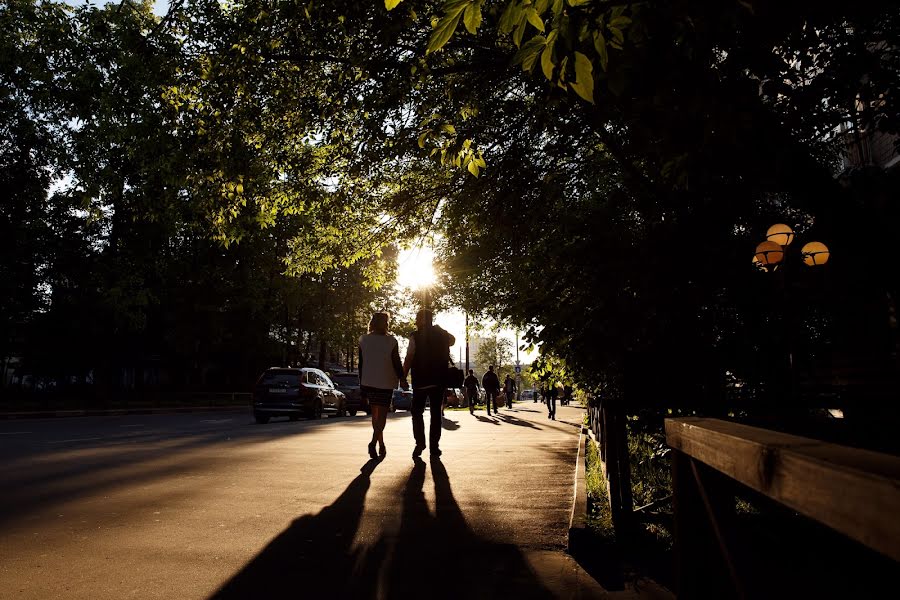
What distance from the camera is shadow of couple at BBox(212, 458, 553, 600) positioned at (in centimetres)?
359

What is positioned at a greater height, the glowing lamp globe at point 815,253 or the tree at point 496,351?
the tree at point 496,351

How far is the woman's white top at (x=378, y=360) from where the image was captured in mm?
9148

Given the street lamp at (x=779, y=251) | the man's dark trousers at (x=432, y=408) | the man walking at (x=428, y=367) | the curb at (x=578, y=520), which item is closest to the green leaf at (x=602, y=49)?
the curb at (x=578, y=520)

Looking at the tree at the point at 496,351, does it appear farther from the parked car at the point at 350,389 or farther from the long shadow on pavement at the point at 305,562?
the long shadow on pavement at the point at 305,562

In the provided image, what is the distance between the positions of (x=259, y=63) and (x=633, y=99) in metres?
5.36

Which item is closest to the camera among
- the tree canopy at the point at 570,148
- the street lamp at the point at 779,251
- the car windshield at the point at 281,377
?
the tree canopy at the point at 570,148

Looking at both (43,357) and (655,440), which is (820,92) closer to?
(655,440)

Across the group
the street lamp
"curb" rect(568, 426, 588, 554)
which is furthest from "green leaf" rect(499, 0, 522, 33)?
the street lamp

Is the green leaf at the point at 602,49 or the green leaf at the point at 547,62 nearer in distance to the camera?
the green leaf at the point at 547,62

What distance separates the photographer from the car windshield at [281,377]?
65.7ft

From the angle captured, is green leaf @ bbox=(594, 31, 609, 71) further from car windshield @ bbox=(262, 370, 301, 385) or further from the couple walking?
car windshield @ bbox=(262, 370, 301, 385)

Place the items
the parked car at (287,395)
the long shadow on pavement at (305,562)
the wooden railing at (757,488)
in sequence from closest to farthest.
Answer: the wooden railing at (757,488) < the long shadow on pavement at (305,562) < the parked car at (287,395)

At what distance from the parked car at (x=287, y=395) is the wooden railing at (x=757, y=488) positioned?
18.2 metres

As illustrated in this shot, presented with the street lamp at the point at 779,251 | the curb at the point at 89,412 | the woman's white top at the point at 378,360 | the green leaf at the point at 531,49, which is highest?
the street lamp at the point at 779,251
